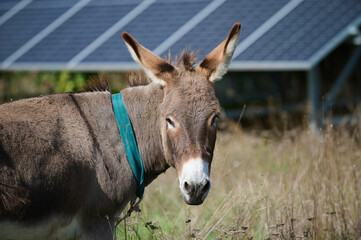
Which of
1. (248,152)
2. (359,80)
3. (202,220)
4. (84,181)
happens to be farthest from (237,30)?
(359,80)

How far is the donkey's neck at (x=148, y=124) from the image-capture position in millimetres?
3723

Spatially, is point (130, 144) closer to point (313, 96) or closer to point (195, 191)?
point (195, 191)

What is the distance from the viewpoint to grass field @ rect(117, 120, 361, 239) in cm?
441

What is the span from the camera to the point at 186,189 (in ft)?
10.4

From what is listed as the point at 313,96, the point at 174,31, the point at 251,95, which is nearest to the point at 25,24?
the point at 174,31

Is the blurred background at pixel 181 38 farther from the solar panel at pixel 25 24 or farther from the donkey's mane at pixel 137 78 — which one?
the donkey's mane at pixel 137 78

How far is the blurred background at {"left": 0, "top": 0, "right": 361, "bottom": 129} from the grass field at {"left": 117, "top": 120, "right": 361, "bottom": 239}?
161 centimetres

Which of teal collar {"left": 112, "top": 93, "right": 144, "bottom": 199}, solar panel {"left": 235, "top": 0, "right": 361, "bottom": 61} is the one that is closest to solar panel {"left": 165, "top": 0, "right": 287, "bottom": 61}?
solar panel {"left": 235, "top": 0, "right": 361, "bottom": 61}

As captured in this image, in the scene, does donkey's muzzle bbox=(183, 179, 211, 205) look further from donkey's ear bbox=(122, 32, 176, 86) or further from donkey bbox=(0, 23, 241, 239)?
donkey's ear bbox=(122, 32, 176, 86)

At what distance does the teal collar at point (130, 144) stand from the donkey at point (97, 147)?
4cm

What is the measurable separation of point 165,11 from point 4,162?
7190 millimetres

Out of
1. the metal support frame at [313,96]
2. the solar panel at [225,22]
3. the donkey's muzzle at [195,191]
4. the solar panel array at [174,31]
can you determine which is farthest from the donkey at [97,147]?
the metal support frame at [313,96]

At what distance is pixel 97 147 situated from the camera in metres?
3.53

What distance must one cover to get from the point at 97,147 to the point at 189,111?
28.8 inches
